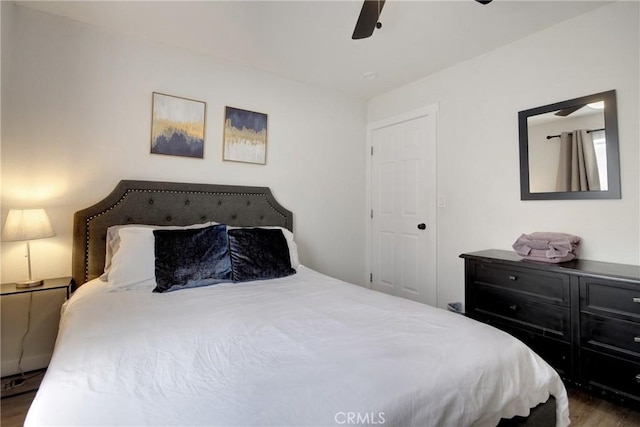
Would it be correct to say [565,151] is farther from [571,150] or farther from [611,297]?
[611,297]

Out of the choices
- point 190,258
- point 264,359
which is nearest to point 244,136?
point 190,258

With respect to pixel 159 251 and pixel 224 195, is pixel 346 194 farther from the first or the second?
pixel 159 251

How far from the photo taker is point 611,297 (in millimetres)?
1644

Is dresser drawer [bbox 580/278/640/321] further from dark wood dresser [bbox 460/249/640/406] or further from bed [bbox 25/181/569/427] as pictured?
bed [bbox 25/181/569/427]

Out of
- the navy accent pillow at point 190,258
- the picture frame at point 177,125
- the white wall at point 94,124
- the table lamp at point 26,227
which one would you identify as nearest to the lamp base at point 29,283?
the table lamp at point 26,227

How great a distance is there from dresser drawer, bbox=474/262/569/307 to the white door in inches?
31.0

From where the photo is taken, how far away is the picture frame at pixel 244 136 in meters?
2.75

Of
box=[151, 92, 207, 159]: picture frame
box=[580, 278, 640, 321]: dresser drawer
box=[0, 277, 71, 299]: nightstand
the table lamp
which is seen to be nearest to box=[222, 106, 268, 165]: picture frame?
box=[151, 92, 207, 159]: picture frame

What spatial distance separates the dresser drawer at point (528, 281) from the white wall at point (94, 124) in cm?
168

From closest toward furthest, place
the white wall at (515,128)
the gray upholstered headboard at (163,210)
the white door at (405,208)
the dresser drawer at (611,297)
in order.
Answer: the dresser drawer at (611,297), the white wall at (515,128), the gray upholstered headboard at (163,210), the white door at (405,208)

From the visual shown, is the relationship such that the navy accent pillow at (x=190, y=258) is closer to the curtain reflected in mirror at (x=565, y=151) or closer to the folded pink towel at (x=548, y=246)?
the folded pink towel at (x=548, y=246)

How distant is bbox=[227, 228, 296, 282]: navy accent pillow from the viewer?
2084 mm

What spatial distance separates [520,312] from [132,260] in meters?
2.50

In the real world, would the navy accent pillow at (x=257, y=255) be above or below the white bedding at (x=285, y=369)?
above
